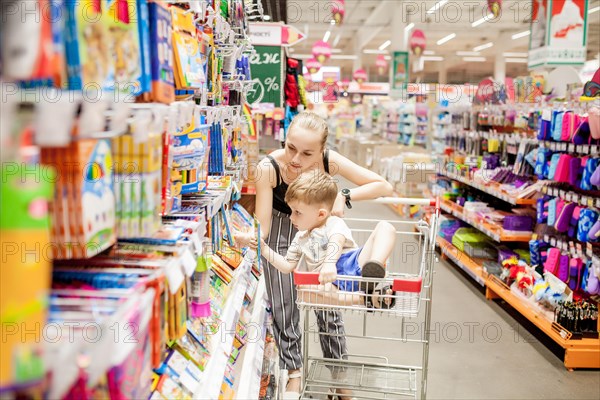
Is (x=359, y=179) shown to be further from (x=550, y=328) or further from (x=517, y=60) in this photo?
(x=517, y=60)

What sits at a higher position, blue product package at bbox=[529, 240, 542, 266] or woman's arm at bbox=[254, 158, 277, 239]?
woman's arm at bbox=[254, 158, 277, 239]

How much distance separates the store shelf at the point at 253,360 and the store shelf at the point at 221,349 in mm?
321

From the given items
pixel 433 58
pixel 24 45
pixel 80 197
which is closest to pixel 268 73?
pixel 80 197

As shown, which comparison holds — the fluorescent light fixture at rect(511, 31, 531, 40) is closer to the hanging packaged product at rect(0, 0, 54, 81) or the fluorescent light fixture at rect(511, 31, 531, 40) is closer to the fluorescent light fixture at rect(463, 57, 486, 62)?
the fluorescent light fixture at rect(463, 57, 486, 62)

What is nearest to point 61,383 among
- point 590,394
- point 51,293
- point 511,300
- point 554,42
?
point 51,293

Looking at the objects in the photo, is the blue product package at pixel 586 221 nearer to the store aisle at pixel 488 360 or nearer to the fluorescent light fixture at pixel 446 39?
the store aisle at pixel 488 360

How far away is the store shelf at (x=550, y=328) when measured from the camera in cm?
375

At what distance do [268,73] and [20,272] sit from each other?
457 cm

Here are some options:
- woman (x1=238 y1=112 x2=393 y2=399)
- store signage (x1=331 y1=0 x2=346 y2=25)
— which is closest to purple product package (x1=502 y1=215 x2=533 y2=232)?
woman (x1=238 y1=112 x2=393 y2=399)

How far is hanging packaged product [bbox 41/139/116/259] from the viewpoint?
855 mm

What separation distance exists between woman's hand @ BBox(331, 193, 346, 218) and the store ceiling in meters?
7.64

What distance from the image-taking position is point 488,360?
3947 mm

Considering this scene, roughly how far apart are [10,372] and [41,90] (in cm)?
37

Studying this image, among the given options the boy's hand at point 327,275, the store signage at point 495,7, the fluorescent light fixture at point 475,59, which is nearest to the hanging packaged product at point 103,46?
the boy's hand at point 327,275
